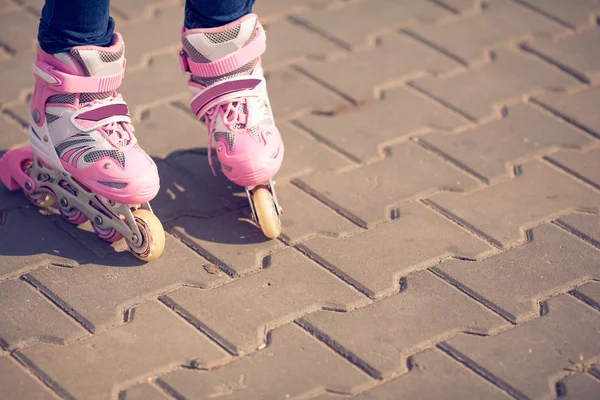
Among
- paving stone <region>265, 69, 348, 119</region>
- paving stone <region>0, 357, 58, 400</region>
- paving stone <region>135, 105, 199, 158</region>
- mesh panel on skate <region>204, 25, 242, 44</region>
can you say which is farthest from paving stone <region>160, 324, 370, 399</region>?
paving stone <region>265, 69, 348, 119</region>

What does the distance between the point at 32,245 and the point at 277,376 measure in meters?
0.92

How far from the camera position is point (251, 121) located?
2.81 m

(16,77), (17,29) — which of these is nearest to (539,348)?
(16,77)

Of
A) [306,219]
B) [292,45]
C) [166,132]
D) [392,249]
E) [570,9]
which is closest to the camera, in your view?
[392,249]

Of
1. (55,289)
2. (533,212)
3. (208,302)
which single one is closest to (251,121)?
(208,302)

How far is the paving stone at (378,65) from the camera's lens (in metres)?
3.59

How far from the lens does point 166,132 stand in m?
3.28

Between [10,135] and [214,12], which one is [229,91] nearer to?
[214,12]

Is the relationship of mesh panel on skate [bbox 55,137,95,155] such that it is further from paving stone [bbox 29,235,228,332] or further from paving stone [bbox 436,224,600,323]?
paving stone [bbox 436,224,600,323]

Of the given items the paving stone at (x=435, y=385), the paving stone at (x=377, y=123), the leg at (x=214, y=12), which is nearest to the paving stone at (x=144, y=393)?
the paving stone at (x=435, y=385)

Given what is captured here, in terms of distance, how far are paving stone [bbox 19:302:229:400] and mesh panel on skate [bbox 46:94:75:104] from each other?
2.24ft

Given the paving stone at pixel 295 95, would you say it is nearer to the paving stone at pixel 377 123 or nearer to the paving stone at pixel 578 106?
the paving stone at pixel 377 123

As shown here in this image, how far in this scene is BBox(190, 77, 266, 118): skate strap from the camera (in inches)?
111

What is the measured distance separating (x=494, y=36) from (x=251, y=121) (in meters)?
1.58
